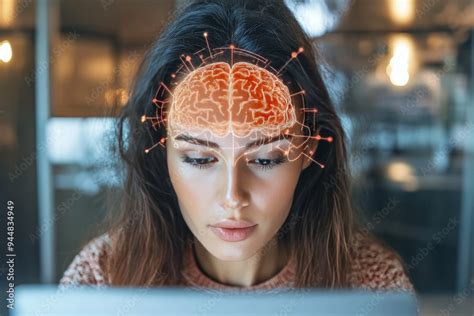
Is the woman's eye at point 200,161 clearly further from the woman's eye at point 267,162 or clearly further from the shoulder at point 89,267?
the shoulder at point 89,267

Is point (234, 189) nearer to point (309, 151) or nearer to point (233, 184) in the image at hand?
point (233, 184)

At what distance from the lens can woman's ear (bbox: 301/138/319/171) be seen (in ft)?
3.19

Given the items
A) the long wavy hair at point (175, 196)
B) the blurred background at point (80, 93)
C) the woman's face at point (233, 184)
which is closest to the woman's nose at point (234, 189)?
the woman's face at point (233, 184)

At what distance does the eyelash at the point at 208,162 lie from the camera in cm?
91

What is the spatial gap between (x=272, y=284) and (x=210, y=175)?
0.29 m

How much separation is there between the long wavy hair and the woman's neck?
1.4 inches

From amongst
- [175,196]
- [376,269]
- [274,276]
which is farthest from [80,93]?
[376,269]

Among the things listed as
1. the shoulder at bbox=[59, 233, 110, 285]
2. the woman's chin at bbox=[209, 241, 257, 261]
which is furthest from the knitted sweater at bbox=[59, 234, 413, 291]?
the woman's chin at bbox=[209, 241, 257, 261]

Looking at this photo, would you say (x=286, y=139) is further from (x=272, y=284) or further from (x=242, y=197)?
(x=272, y=284)

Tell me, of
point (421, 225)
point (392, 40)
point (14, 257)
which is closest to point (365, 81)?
point (392, 40)

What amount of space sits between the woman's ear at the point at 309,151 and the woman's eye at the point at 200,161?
192 millimetres

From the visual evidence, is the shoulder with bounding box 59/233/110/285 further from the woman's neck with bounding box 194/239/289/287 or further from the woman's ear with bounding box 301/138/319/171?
the woman's ear with bounding box 301/138/319/171

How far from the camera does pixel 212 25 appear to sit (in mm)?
935

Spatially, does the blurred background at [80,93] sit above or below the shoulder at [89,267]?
above
